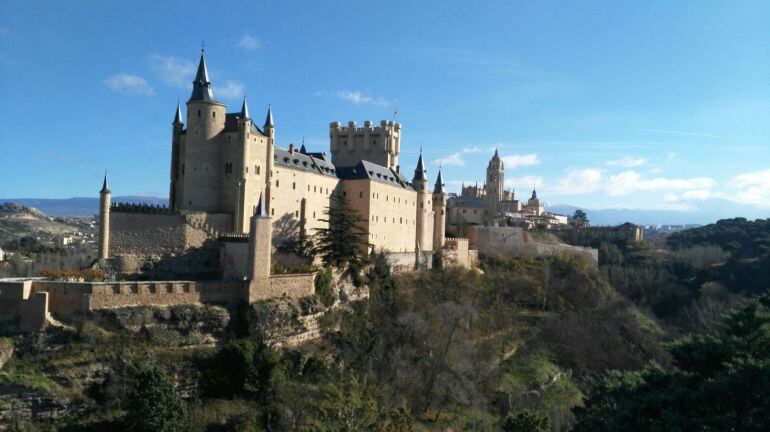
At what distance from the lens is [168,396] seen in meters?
24.2

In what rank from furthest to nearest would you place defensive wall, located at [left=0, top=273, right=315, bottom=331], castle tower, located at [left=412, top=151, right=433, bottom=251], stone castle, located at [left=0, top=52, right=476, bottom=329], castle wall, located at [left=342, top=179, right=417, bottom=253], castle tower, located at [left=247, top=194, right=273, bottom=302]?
1. castle tower, located at [left=412, top=151, right=433, bottom=251]
2. castle wall, located at [left=342, top=179, right=417, bottom=253]
3. castle tower, located at [left=247, top=194, right=273, bottom=302]
4. stone castle, located at [left=0, top=52, right=476, bottom=329]
5. defensive wall, located at [left=0, top=273, right=315, bottom=331]

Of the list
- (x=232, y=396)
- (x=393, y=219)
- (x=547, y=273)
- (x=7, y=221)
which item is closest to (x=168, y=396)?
(x=232, y=396)

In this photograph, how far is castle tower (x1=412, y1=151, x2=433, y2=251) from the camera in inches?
2130

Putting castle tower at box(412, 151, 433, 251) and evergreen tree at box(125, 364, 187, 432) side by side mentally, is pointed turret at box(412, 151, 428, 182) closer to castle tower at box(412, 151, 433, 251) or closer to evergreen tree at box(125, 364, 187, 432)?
castle tower at box(412, 151, 433, 251)

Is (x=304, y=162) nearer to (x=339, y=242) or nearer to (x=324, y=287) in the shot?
(x=339, y=242)

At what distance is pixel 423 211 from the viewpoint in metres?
54.7

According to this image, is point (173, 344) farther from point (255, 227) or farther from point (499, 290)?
point (499, 290)

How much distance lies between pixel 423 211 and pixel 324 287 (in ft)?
67.4

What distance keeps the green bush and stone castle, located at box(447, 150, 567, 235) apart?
29983 mm

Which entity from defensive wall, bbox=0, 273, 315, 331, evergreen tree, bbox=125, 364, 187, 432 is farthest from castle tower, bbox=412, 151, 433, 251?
evergreen tree, bbox=125, 364, 187, 432

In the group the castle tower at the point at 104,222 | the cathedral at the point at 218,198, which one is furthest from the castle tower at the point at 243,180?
the castle tower at the point at 104,222

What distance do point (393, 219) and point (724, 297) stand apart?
107 feet

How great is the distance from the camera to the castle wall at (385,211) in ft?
156

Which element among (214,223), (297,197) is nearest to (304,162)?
(297,197)
